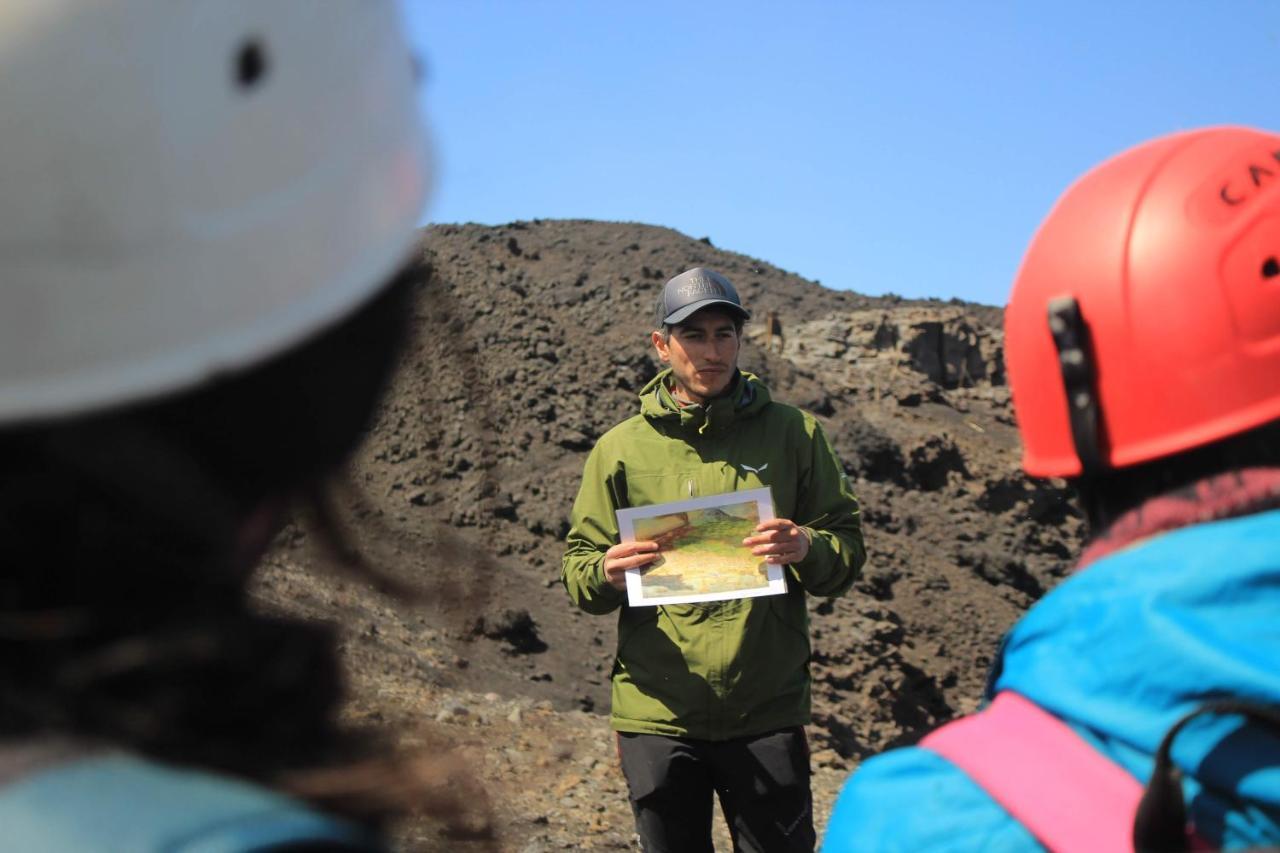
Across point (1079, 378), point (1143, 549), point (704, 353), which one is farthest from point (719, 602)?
point (1143, 549)

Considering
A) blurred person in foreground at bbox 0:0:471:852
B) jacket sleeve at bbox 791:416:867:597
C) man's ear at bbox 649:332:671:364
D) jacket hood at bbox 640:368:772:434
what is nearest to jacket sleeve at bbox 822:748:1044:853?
blurred person in foreground at bbox 0:0:471:852

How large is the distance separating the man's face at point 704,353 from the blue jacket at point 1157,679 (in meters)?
2.85

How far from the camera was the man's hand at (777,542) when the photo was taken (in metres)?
3.94

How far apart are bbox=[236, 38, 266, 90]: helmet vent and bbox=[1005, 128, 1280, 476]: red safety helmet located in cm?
103

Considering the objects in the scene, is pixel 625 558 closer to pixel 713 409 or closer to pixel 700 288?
pixel 713 409

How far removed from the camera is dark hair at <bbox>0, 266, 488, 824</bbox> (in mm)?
884

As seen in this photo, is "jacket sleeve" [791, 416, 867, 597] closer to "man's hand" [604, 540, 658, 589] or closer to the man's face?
the man's face

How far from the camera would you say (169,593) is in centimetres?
94

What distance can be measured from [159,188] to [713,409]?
3.41 meters

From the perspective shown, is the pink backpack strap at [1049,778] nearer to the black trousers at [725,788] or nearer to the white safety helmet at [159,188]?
the white safety helmet at [159,188]

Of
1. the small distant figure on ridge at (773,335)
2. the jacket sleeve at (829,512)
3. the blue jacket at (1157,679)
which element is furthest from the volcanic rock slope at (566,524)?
the jacket sleeve at (829,512)

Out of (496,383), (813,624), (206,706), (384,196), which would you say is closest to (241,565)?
(206,706)

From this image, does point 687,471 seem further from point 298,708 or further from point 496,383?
point 496,383

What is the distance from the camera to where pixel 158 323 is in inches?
35.7
